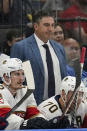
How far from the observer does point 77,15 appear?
12.6 meters

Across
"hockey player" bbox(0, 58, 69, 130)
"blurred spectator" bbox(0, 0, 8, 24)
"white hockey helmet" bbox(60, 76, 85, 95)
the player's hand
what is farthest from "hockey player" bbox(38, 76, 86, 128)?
"blurred spectator" bbox(0, 0, 8, 24)

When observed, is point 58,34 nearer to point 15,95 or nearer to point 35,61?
point 35,61

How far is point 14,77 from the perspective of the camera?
335 inches

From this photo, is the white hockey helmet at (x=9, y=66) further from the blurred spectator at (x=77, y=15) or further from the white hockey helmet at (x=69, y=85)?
the blurred spectator at (x=77, y=15)

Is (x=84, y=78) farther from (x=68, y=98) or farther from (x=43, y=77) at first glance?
(x=68, y=98)

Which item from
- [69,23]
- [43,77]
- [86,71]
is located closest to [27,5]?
[69,23]

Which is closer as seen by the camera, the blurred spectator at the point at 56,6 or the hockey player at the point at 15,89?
the hockey player at the point at 15,89

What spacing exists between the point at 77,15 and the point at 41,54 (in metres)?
3.13

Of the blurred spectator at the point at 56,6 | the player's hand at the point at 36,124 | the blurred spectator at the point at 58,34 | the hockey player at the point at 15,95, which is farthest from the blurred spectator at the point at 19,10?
the player's hand at the point at 36,124

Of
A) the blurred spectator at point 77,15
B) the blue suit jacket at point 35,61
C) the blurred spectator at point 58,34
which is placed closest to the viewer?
the blue suit jacket at point 35,61

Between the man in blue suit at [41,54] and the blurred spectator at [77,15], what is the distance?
2.23m

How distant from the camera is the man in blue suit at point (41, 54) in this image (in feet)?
31.1

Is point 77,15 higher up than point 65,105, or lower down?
higher up

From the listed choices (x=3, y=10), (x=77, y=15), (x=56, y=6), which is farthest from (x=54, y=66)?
(x=77, y=15)
